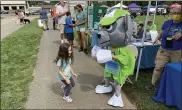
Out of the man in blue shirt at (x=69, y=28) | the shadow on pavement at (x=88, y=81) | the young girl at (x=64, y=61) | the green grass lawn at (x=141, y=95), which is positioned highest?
A: the man in blue shirt at (x=69, y=28)

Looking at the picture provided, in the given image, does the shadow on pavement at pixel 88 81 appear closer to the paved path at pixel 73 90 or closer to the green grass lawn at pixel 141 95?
the paved path at pixel 73 90

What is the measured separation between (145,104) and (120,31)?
1465mm

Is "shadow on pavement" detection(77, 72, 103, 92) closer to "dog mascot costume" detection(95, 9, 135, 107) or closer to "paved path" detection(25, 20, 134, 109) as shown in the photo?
"paved path" detection(25, 20, 134, 109)

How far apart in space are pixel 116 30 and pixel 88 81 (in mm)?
1845

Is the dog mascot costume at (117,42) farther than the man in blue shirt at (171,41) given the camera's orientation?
No

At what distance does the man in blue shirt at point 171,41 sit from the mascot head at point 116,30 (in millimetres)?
776

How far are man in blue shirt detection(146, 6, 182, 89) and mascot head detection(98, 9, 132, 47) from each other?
30.5 inches

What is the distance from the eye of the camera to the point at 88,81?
16.3 feet

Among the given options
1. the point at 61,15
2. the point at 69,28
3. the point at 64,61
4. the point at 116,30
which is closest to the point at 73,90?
the point at 64,61

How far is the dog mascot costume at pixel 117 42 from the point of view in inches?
141

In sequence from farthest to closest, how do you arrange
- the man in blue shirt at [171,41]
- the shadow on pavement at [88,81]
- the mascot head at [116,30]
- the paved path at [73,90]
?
the shadow on pavement at [88,81] → the paved path at [73,90] → the man in blue shirt at [171,41] → the mascot head at [116,30]

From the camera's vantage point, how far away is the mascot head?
11.7 ft

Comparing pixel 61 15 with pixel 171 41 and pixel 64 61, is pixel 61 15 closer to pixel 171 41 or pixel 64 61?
pixel 64 61

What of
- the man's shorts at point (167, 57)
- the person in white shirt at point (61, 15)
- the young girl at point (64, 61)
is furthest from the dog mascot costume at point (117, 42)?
the person in white shirt at point (61, 15)
